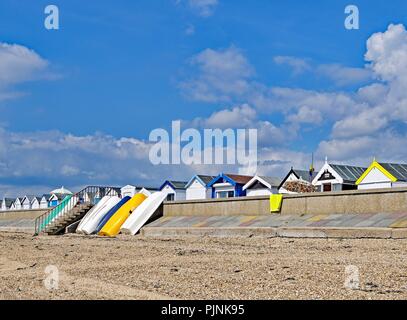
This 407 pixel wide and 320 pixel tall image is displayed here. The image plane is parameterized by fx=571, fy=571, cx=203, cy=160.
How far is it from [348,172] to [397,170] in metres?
4.08

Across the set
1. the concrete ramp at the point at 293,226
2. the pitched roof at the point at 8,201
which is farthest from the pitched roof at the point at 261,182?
the pitched roof at the point at 8,201

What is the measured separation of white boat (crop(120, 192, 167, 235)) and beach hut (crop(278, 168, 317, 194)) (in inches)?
453

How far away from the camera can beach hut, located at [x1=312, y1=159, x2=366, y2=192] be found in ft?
119

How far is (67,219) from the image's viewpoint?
30.3 metres

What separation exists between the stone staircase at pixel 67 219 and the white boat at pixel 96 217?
2.21m

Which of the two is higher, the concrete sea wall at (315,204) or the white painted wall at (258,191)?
the white painted wall at (258,191)

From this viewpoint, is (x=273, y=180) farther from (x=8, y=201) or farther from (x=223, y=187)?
(x=8, y=201)

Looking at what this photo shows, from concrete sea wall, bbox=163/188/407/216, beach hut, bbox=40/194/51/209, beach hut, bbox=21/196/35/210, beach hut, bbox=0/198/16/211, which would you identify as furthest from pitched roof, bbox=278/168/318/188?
beach hut, bbox=0/198/16/211

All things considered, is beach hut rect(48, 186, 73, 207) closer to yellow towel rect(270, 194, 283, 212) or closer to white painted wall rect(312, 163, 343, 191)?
white painted wall rect(312, 163, 343, 191)

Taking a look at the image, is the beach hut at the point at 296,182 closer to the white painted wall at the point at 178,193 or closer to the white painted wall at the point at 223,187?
the white painted wall at the point at 223,187

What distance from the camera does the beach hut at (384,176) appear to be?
107 ft

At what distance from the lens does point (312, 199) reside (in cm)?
2077

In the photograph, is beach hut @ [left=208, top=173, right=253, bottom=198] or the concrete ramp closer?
the concrete ramp
